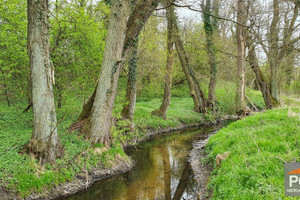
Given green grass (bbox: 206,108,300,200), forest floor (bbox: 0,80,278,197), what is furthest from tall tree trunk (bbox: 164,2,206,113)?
green grass (bbox: 206,108,300,200)

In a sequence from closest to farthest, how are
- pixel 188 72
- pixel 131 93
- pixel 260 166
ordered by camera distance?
pixel 260 166
pixel 131 93
pixel 188 72

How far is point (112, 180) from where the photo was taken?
A: 6.20 metres

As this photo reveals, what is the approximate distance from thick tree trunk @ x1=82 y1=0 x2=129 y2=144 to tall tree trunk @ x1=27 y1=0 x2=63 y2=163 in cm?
149

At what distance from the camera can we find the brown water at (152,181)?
5.36 metres

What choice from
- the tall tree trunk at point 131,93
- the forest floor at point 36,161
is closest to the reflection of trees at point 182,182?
the forest floor at point 36,161

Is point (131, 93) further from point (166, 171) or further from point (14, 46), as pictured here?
point (14, 46)

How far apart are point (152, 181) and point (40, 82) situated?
165 inches

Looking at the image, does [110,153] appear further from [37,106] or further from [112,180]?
[37,106]

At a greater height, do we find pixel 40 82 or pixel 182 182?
pixel 40 82

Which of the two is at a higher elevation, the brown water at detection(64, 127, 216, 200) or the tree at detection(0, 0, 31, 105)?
the tree at detection(0, 0, 31, 105)

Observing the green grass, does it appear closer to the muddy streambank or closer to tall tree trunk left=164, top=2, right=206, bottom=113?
the muddy streambank

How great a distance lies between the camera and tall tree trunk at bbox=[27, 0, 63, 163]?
204 inches

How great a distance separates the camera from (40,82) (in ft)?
17.3

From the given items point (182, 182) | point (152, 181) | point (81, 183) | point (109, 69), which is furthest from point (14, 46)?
point (182, 182)
